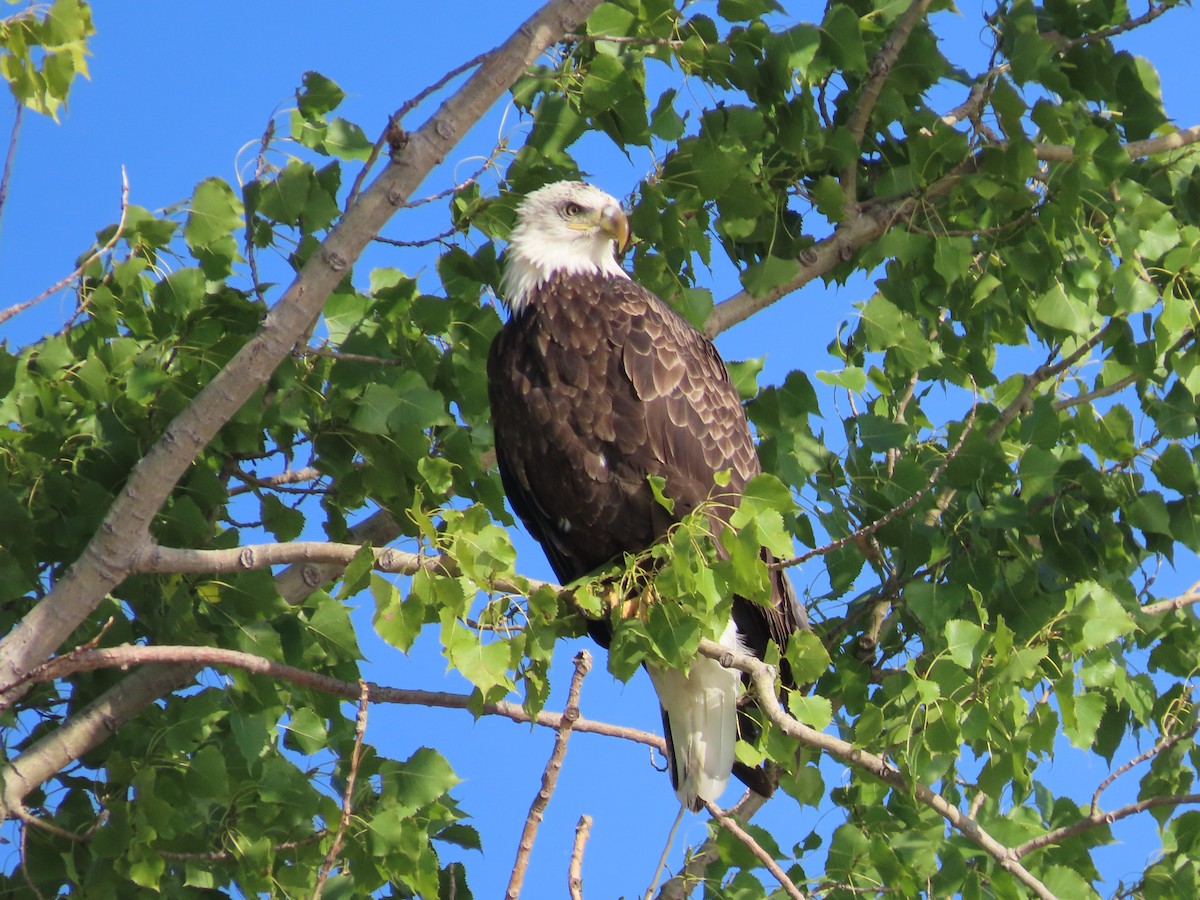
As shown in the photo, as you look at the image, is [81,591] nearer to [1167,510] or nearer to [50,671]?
[50,671]

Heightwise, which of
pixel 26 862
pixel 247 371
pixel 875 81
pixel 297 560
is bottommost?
pixel 26 862

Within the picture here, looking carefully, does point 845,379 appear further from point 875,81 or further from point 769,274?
point 875,81

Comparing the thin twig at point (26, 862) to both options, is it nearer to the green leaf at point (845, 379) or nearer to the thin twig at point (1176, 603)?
the green leaf at point (845, 379)

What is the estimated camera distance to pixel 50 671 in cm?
299

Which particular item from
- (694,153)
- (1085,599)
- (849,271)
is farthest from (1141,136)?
(1085,599)

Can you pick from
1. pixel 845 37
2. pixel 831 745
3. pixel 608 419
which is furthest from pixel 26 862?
pixel 845 37

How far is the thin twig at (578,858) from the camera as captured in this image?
8.78ft

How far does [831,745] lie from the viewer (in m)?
3.31

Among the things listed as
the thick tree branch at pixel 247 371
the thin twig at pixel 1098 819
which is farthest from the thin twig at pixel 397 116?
the thin twig at pixel 1098 819

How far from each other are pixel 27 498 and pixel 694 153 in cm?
220

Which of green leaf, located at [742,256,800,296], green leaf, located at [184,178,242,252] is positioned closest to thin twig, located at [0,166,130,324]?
green leaf, located at [184,178,242,252]

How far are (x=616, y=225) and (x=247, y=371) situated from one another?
1589 mm

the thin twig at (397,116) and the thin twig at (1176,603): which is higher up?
the thin twig at (1176,603)

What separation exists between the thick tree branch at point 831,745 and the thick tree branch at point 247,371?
4.03ft
